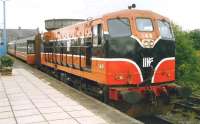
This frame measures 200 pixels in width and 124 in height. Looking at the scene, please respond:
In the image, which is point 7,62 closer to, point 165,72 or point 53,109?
point 53,109

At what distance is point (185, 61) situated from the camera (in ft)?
87.6

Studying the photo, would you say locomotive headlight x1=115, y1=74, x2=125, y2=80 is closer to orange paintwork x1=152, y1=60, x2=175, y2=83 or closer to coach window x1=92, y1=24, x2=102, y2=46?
orange paintwork x1=152, y1=60, x2=175, y2=83

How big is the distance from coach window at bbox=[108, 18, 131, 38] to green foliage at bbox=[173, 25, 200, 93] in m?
13.1

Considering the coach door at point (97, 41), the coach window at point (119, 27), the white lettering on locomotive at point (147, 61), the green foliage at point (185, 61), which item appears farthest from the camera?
the green foliage at point (185, 61)

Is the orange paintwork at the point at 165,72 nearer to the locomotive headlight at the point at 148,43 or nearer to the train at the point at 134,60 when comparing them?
the train at the point at 134,60

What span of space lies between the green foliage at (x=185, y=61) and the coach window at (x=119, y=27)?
13.1m

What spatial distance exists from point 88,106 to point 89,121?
2.31 m

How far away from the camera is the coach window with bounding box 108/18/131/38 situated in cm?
1217

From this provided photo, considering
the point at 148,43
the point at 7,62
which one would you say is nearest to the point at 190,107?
the point at 148,43

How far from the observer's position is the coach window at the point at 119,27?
12.2 metres

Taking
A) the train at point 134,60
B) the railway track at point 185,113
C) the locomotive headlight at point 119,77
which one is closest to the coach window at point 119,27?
the train at point 134,60

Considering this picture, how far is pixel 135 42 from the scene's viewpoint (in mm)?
12109

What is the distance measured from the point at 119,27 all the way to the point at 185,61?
15259mm

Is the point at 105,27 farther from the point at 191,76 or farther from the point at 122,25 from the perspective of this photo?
the point at 191,76
